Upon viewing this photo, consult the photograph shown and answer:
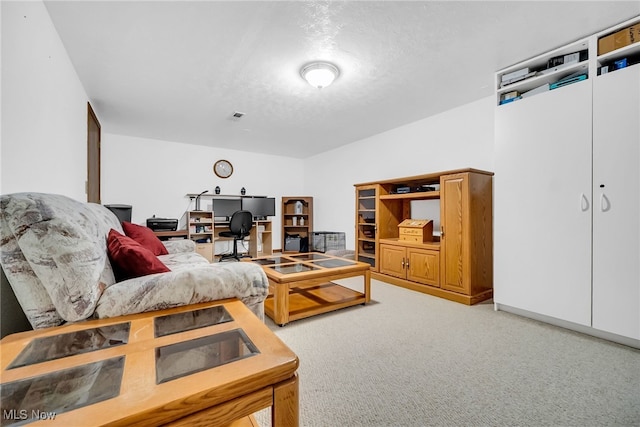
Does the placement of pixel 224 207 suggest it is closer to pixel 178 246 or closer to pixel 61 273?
pixel 178 246

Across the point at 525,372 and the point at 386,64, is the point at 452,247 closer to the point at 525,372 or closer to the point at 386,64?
the point at 525,372

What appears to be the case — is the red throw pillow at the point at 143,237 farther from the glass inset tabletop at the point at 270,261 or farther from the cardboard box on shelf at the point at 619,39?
the cardboard box on shelf at the point at 619,39

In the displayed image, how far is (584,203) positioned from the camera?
2020 mm

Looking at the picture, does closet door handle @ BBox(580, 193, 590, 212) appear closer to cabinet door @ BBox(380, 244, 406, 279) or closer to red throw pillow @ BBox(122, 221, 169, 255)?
cabinet door @ BBox(380, 244, 406, 279)

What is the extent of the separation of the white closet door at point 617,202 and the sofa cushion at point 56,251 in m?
3.10

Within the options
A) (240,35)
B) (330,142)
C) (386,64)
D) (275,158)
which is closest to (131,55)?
(240,35)

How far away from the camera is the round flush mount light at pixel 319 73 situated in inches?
95.4

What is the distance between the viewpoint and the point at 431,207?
12.1 ft

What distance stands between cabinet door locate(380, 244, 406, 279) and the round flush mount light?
2189 mm

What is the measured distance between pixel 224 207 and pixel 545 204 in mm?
4974

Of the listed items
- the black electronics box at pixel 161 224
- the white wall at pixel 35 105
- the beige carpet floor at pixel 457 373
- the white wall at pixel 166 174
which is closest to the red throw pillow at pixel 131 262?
the white wall at pixel 35 105

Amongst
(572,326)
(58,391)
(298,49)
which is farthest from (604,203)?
(58,391)

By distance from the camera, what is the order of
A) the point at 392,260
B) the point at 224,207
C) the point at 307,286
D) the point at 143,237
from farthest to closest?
the point at 224,207 < the point at 392,260 < the point at 143,237 < the point at 307,286

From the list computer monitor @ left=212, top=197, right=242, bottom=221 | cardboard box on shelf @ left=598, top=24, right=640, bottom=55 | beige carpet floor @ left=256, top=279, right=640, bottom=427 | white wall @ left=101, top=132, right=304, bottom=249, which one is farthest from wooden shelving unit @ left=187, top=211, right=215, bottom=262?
cardboard box on shelf @ left=598, top=24, right=640, bottom=55
